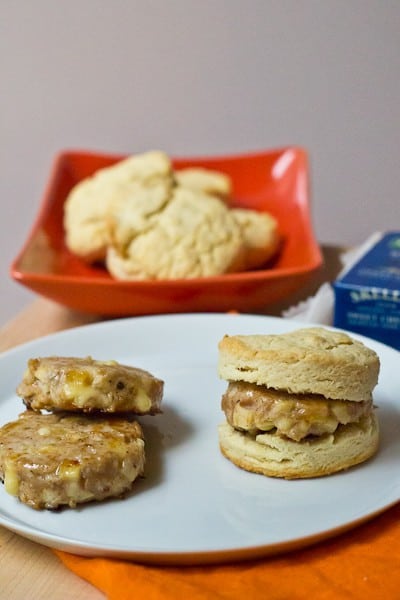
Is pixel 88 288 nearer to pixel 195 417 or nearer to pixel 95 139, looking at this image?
pixel 195 417

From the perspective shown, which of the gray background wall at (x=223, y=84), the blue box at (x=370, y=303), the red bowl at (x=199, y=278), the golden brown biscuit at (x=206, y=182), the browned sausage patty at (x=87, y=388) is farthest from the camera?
the gray background wall at (x=223, y=84)

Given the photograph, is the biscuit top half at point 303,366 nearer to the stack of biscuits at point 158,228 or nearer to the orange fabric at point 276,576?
the orange fabric at point 276,576

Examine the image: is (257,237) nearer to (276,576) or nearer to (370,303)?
(370,303)

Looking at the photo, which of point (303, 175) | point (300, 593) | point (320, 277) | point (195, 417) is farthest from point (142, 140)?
point (300, 593)

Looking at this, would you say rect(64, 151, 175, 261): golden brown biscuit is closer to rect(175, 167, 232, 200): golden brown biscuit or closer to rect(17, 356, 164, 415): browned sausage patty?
rect(175, 167, 232, 200): golden brown biscuit

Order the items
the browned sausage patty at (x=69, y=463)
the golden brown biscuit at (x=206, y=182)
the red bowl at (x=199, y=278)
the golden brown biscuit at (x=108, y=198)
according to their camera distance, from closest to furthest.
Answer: the browned sausage patty at (x=69, y=463) < the red bowl at (x=199, y=278) < the golden brown biscuit at (x=108, y=198) < the golden brown biscuit at (x=206, y=182)

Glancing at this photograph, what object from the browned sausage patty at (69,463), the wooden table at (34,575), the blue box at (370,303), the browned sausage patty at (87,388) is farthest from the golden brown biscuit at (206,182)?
the wooden table at (34,575)

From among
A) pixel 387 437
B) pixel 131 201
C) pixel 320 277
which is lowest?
pixel 320 277
